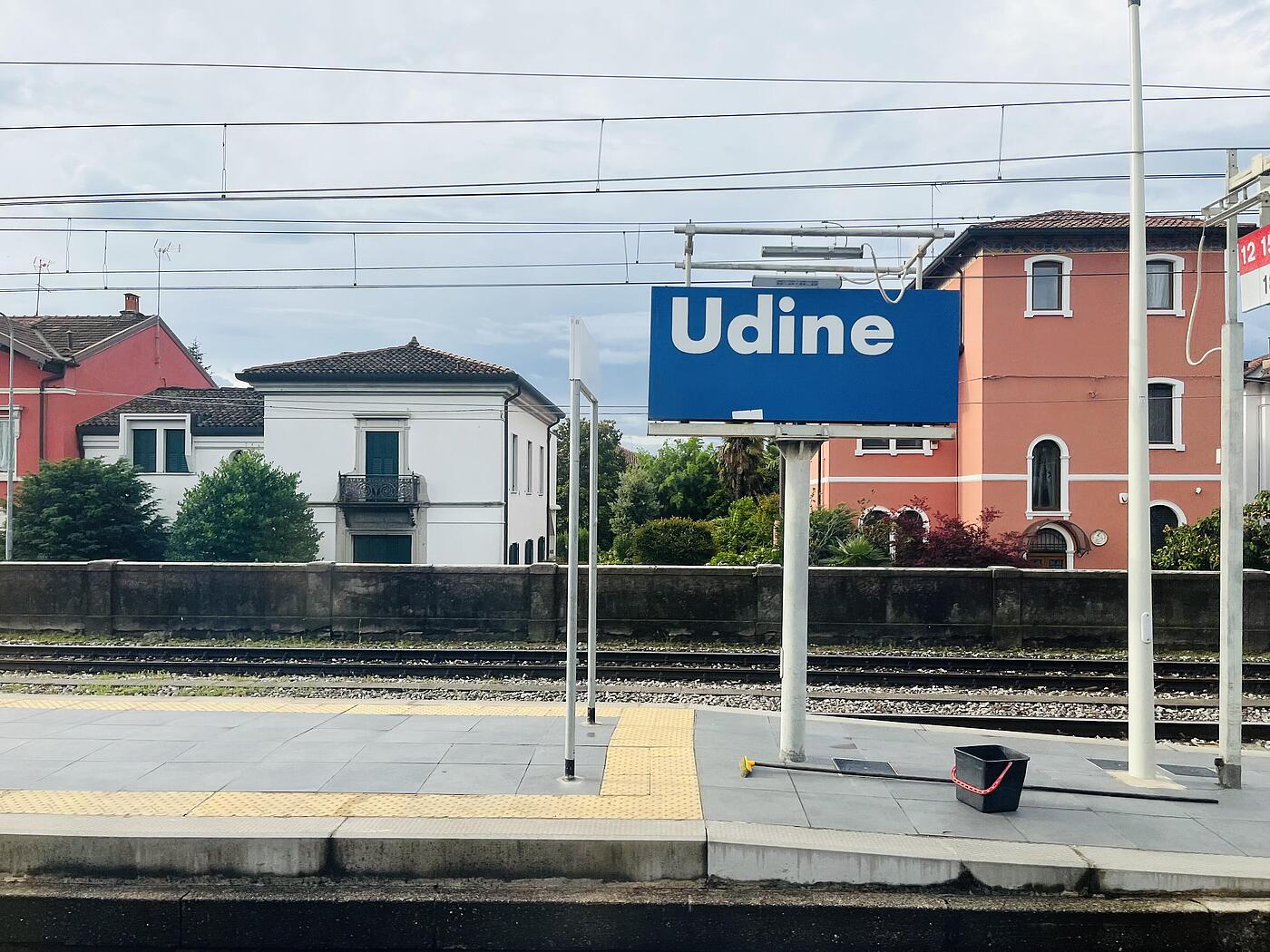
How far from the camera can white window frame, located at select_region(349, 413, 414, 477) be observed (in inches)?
1226

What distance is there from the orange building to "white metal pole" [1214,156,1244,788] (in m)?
19.4

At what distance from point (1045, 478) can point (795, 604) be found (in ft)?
72.0

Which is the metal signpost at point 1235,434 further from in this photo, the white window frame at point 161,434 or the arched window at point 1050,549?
the white window frame at point 161,434

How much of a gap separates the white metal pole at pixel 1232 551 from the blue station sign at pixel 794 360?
2.06 meters

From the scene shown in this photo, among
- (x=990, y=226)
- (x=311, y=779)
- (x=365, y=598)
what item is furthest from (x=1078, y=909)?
(x=990, y=226)

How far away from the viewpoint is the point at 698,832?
527 centimetres

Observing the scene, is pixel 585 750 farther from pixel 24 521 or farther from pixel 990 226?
pixel 24 521

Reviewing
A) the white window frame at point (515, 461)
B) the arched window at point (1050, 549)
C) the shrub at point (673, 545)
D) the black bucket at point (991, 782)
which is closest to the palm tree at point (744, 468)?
the white window frame at point (515, 461)

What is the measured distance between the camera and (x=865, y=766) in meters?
7.00

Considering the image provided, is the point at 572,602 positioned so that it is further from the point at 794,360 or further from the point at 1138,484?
the point at 1138,484

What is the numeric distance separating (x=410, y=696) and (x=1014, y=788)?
8.09m

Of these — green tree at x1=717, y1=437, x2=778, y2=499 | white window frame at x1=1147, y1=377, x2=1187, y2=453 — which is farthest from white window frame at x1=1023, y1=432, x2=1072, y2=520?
green tree at x1=717, y1=437, x2=778, y2=499

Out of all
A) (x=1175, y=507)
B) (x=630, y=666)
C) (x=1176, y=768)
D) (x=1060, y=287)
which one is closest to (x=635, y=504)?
(x=1060, y=287)

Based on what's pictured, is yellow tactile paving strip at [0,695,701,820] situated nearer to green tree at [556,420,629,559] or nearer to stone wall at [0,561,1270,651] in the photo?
stone wall at [0,561,1270,651]
